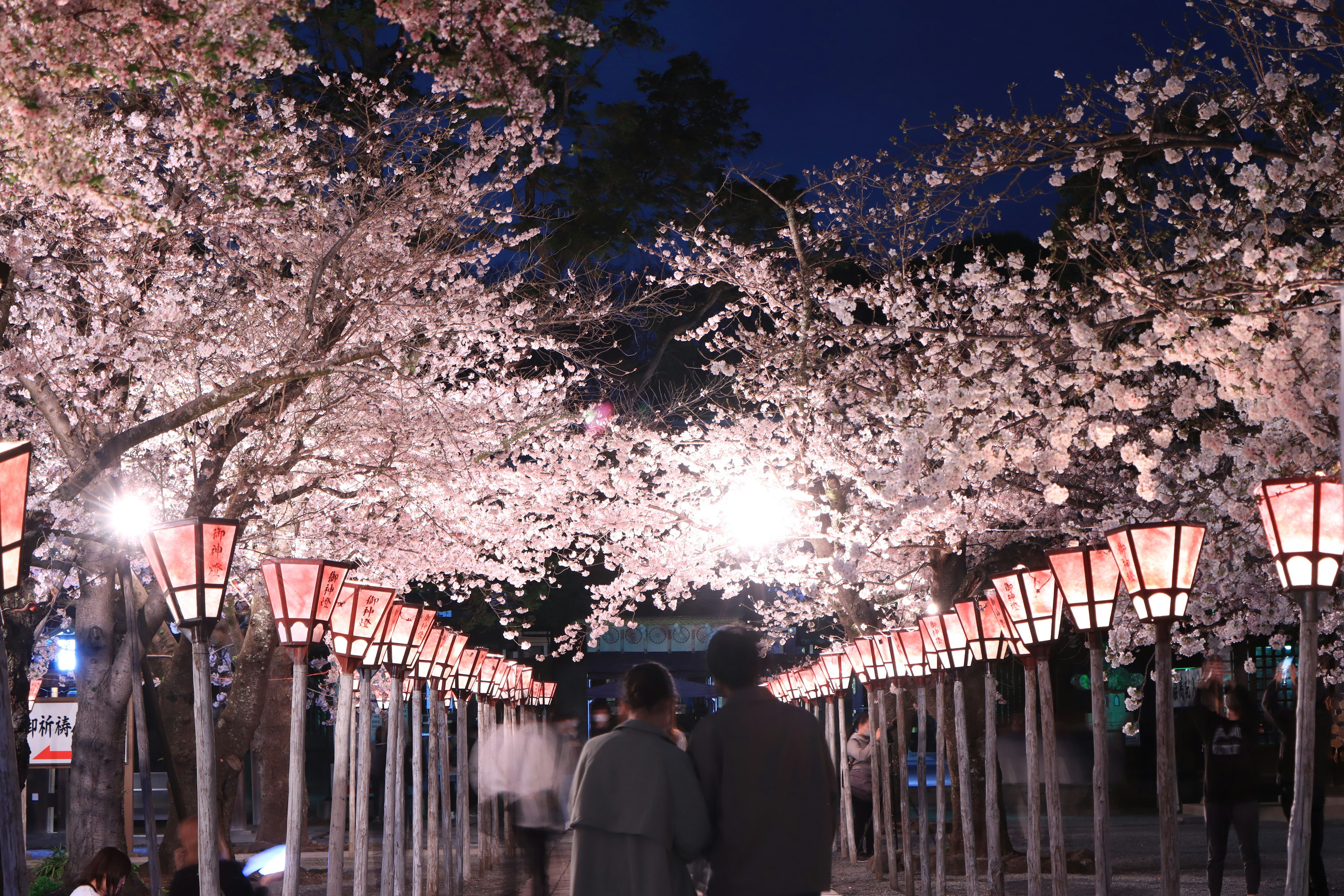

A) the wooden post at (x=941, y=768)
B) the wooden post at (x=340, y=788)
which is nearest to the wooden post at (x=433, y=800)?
the wooden post at (x=340, y=788)

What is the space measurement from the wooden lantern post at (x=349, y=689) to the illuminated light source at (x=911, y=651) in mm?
5746

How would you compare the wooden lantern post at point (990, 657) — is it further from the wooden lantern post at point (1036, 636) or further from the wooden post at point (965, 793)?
the wooden lantern post at point (1036, 636)

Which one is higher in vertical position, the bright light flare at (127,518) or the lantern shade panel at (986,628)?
the bright light flare at (127,518)

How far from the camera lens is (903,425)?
11.6 meters

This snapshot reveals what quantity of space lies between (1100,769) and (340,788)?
554 centimetres

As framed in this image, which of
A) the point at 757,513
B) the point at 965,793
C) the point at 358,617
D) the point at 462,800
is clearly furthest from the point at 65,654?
the point at 965,793

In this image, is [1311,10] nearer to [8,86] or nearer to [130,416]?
[8,86]

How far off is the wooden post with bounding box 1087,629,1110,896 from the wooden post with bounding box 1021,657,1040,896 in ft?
3.55

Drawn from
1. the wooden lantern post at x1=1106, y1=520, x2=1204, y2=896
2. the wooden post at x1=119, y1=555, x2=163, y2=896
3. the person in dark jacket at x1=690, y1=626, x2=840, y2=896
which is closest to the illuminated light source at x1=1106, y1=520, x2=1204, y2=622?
the wooden lantern post at x1=1106, y1=520, x2=1204, y2=896

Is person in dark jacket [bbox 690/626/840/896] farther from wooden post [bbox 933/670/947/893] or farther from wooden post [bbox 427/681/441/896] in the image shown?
wooden post [bbox 427/681/441/896]

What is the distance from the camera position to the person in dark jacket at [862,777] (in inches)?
703

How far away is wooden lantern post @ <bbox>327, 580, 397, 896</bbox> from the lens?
923 cm

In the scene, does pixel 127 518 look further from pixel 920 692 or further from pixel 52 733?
pixel 920 692

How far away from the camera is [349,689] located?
31.5 ft
